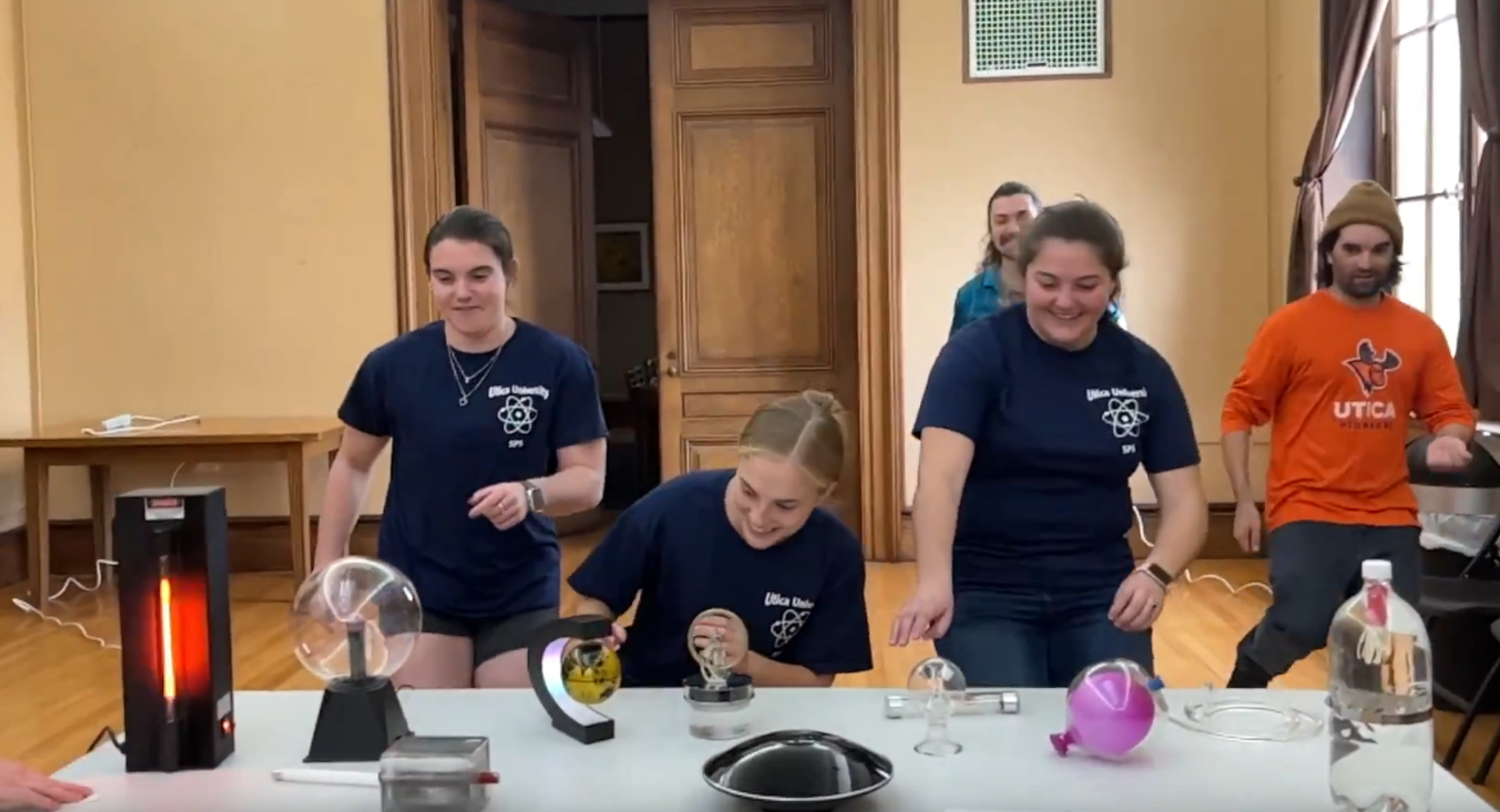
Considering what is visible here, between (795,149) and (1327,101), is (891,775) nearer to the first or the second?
(1327,101)

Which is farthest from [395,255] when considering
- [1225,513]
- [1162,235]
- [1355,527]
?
[1355,527]

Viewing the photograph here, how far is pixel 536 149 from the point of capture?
20.5ft

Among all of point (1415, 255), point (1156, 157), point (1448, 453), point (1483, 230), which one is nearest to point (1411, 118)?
point (1415, 255)

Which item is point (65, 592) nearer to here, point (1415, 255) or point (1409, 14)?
point (1415, 255)

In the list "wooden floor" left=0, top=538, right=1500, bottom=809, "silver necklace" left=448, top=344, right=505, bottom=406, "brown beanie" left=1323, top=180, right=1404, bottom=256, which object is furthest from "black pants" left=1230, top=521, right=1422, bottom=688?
"silver necklace" left=448, top=344, right=505, bottom=406

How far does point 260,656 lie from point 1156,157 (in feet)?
12.4

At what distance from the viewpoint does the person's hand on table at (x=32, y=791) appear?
1.43 meters

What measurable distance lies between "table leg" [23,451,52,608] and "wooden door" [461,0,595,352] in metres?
1.87

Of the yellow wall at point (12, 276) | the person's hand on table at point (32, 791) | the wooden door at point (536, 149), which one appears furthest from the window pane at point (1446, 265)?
the yellow wall at point (12, 276)

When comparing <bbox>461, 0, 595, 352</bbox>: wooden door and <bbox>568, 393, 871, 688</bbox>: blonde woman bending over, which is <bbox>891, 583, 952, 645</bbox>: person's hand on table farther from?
<bbox>461, 0, 595, 352</bbox>: wooden door

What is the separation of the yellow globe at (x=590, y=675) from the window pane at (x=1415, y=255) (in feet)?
11.6

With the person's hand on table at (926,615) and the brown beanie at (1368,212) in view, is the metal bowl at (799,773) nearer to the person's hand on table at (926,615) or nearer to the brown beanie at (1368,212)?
the person's hand on table at (926,615)

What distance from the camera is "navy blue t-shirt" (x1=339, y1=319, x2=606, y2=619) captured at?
2.52 meters

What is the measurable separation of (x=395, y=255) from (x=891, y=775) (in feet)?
15.4
